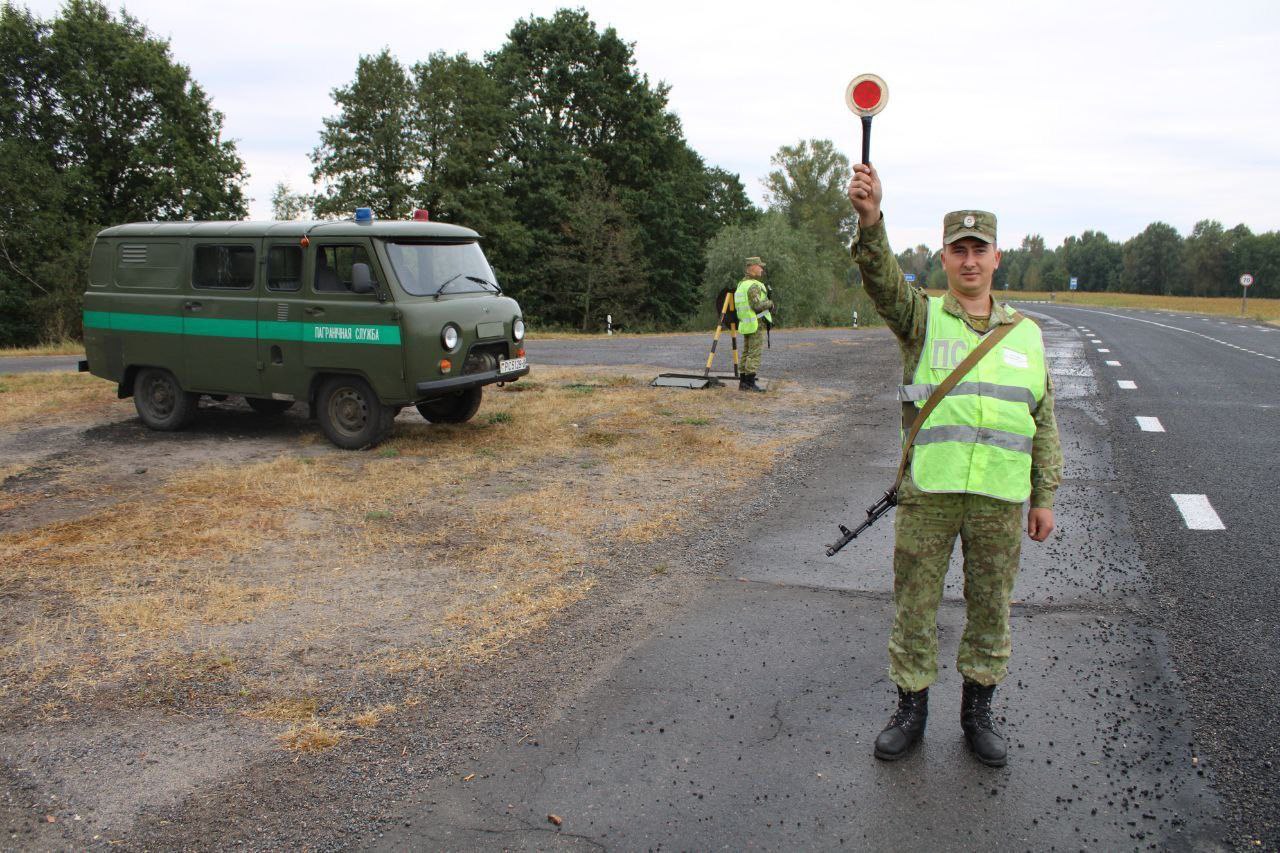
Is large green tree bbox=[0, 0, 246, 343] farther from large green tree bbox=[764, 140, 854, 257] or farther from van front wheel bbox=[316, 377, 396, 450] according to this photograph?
large green tree bbox=[764, 140, 854, 257]

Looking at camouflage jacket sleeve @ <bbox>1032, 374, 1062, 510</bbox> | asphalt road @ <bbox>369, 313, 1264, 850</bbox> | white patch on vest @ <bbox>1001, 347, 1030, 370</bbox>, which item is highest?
white patch on vest @ <bbox>1001, 347, 1030, 370</bbox>

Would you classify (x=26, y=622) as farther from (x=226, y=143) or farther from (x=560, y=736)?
(x=226, y=143)

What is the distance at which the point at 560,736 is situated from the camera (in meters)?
3.59

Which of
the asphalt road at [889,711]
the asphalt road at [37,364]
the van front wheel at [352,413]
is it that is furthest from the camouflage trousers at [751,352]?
the asphalt road at [37,364]

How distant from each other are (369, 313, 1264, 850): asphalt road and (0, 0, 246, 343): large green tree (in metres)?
36.5

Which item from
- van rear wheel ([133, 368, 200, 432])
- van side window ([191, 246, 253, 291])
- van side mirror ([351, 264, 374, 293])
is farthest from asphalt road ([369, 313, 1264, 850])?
van rear wheel ([133, 368, 200, 432])

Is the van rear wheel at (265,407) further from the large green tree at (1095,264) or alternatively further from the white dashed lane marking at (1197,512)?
the large green tree at (1095,264)

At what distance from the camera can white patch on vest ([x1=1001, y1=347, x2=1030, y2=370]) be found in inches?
132

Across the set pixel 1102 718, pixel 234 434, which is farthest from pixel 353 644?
pixel 234 434

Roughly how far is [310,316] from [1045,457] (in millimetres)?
7456

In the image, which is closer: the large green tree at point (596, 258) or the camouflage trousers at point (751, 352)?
the camouflage trousers at point (751, 352)

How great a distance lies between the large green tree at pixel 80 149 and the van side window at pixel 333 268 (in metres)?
30.4

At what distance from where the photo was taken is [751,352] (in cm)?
1366

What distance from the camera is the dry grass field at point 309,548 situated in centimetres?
413
